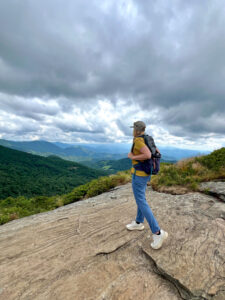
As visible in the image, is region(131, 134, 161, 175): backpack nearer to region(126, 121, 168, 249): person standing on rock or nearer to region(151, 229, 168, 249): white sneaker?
region(126, 121, 168, 249): person standing on rock

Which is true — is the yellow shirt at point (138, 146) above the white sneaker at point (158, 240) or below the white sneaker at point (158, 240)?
above

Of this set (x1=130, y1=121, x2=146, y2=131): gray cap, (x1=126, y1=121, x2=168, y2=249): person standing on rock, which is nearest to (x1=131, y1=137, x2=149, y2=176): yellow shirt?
(x1=126, y1=121, x2=168, y2=249): person standing on rock

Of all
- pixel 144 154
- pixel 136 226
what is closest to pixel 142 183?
pixel 144 154

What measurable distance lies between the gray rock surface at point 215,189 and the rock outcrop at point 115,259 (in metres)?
1.07

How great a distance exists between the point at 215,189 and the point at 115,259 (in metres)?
6.40

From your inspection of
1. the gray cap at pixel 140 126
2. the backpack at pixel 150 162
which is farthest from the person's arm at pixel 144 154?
the gray cap at pixel 140 126

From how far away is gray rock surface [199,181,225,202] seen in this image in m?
6.86

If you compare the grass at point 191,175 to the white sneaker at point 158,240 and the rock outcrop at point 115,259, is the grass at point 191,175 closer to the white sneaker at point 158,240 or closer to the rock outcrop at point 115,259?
the rock outcrop at point 115,259

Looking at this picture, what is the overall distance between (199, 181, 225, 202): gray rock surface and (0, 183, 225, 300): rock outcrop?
1.07 metres

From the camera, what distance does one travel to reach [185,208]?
613 cm

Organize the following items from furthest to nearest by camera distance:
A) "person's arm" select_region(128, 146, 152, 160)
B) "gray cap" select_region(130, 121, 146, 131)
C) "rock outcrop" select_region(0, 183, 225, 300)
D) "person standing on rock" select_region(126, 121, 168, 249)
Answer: "gray cap" select_region(130, 121, 146, 131), "person standing on rock" select_region(126, 121, 168, 249), "person's arm" select_region(128, 146, 152, 160), "rock outcrop" select_region(0, 183, 225, 300)

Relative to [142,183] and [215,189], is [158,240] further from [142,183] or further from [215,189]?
[215,189]

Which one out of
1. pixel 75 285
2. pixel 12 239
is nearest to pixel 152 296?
pixel 75 285

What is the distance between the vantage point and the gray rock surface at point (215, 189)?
22.5 feet
